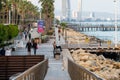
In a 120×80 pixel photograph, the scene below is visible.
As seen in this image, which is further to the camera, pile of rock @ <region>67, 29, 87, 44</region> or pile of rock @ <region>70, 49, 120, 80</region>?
pile of rock @ <region>67, 29, 87, 44</region>

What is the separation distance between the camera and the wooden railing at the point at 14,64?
72.6ft

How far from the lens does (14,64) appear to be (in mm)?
22906

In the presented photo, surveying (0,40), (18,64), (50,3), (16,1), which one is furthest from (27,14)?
(18,64)

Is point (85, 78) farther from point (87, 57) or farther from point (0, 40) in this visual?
point (0, 40)

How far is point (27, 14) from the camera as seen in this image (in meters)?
177

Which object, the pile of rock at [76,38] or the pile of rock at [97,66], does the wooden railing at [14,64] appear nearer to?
the pile of rock at [97,66]

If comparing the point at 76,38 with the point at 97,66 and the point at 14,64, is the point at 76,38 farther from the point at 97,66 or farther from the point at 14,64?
the point at 14,64

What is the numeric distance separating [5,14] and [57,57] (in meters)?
89.5

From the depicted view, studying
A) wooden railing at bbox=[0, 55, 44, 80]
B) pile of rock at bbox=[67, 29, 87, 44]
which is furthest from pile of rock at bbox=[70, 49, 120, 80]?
pile of rock at bbox=[67, 29, 87, 44]

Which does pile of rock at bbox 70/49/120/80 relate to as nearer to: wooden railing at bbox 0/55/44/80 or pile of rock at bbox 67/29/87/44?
wooden railing at bbox 0/55/44/80

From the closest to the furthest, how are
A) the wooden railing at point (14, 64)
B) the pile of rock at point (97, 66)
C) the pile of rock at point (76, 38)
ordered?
the wooden railing at point (14, 64) < the pile of rock at point (97, 66) < the pile of rock at point (76, 38)

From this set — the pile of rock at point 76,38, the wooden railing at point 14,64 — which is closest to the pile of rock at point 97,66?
the wooden railing at point 14,64

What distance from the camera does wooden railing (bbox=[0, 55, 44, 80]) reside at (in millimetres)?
22125

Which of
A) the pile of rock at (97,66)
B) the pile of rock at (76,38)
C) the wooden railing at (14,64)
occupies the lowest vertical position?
the pile of rock at (76,38)
